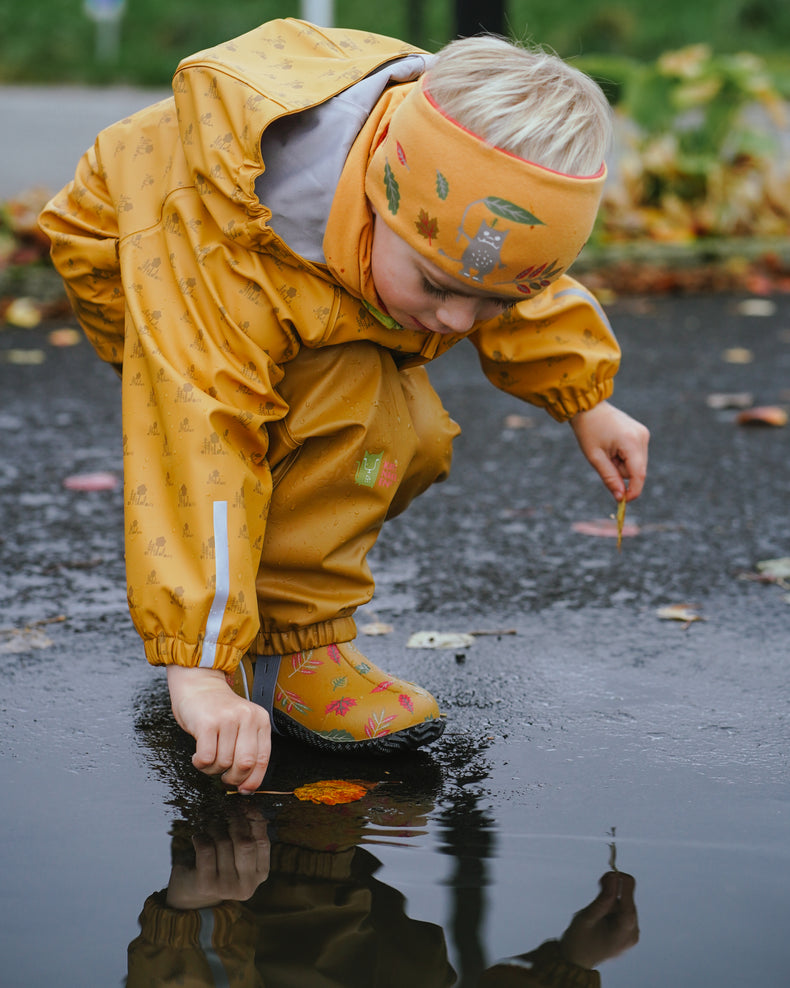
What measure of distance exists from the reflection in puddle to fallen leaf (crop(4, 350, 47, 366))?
111 inches

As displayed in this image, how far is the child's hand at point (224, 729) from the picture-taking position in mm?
1468

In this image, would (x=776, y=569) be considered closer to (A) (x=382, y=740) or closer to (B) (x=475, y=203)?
(A) (x=382, y=740)

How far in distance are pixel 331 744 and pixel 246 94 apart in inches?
34.9

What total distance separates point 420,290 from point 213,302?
260 millimetres

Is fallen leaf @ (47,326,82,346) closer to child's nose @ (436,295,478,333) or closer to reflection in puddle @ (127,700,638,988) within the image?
reflection in puddle @ (127,700,638,988)

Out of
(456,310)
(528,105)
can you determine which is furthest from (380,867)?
(528,105)

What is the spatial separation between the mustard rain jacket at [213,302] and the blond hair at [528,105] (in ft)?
0.58

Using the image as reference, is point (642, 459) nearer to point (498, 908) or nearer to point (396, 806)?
point (396, 806)

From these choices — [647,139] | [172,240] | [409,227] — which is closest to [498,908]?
[409,227]

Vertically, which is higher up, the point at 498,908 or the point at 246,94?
the point at 246,94

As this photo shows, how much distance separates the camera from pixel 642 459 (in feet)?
6.57

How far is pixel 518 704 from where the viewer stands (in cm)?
198

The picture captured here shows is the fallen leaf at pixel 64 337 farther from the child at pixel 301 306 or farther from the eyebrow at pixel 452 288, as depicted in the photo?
the eyebrow at pixel 452 288

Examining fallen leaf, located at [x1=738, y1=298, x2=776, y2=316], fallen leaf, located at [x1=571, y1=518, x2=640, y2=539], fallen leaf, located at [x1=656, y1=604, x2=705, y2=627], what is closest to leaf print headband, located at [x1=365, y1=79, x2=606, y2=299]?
fallen leaf, located at [x1=656, y1=604, x2=705, y2=627]
